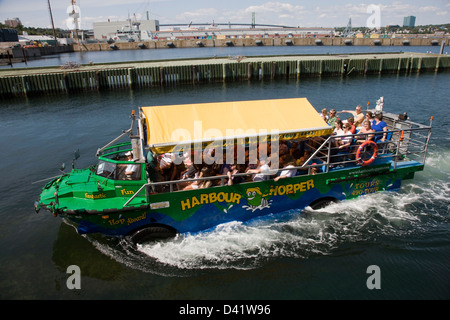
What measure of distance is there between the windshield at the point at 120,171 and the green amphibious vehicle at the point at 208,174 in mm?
27

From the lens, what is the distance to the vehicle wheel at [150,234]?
848 cm

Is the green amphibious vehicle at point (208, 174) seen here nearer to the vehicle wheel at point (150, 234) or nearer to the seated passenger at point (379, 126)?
the vehicle wheel at point (150, 234)

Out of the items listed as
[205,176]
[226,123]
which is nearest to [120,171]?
[205,176]

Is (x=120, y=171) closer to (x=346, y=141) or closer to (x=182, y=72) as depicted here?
(x=346, y=141)

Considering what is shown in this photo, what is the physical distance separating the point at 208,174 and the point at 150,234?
7.53 feet

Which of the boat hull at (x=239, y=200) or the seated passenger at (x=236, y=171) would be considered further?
the seated passenger at (x=236, y=171)

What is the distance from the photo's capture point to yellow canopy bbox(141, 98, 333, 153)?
795 cm

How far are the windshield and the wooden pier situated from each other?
30.4 meters

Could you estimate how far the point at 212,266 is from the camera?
8.33m

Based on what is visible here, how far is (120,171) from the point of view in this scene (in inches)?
340

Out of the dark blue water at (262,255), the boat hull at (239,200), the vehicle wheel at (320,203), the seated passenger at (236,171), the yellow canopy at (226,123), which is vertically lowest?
the dark blue water at (262,255)

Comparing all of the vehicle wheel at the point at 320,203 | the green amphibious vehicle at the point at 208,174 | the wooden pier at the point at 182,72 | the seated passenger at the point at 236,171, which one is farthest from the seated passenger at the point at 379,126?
the wooden pier at the point at 182,72
